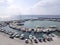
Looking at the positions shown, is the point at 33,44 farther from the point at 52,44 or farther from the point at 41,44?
the point at 52,44

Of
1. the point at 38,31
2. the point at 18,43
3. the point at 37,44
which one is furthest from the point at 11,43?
the point at 38,31

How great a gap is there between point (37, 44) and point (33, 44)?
4.04 ft

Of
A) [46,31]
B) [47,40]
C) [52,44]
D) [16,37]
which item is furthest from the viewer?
[46,31]

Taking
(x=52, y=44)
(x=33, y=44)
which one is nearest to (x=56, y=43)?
(x=52, y=44)

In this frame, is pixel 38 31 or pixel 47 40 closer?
pixel 47 40

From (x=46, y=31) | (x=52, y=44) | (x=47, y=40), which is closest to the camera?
(x=52, y=44)

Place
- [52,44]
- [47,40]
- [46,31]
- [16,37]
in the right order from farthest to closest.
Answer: [46,31], [16,37], [47,40], [52,44]

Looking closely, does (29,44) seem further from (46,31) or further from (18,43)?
(46,31)

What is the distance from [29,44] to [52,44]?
6746mm

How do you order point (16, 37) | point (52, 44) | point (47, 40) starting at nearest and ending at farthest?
point (52, 44)
point (47, 40)
point (16, 37)

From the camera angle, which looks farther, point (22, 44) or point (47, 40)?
point (47, 40)

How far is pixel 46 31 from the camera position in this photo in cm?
A: 4706

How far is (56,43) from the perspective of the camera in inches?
1201

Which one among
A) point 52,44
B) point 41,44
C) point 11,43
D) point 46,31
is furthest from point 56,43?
point 46,31
